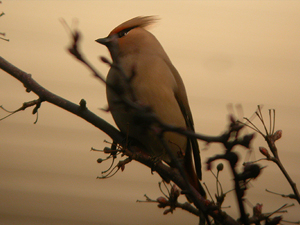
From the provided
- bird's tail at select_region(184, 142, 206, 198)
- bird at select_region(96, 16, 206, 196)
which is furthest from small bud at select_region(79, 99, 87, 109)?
bird's tail at select_region(184, 142, 206, 198)

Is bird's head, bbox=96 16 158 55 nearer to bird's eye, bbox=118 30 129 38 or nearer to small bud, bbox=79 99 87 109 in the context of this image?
bird's eye, bbox=118 30 129 38

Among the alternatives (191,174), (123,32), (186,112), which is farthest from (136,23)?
(191,174)

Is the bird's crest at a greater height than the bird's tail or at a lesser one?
greater

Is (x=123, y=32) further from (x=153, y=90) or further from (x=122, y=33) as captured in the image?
(x=153, y=90)

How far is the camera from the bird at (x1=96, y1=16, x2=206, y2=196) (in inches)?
79.6

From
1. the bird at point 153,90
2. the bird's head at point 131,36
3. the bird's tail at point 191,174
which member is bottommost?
the bird's tail at point 191,174

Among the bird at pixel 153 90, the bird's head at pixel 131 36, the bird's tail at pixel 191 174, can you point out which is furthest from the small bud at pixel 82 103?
the bird's tail at pixel 191 174

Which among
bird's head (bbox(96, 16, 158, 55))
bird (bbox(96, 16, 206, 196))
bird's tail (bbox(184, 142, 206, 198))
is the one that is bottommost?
bird's tail (bbox(184, 142, 206, 198))

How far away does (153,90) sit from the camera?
→ 6.64 feet

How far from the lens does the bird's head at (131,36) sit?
2.37 m

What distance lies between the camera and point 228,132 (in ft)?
1.89

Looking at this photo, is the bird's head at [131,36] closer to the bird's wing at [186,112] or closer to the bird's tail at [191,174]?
the bird's wing at [186,112]

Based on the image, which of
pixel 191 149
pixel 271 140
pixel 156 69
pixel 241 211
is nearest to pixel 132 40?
pixel 156 69

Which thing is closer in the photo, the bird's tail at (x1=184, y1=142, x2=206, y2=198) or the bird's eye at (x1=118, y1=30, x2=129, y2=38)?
the bird's tail at (x1=184, y1=142, x2=206, y2=198)
